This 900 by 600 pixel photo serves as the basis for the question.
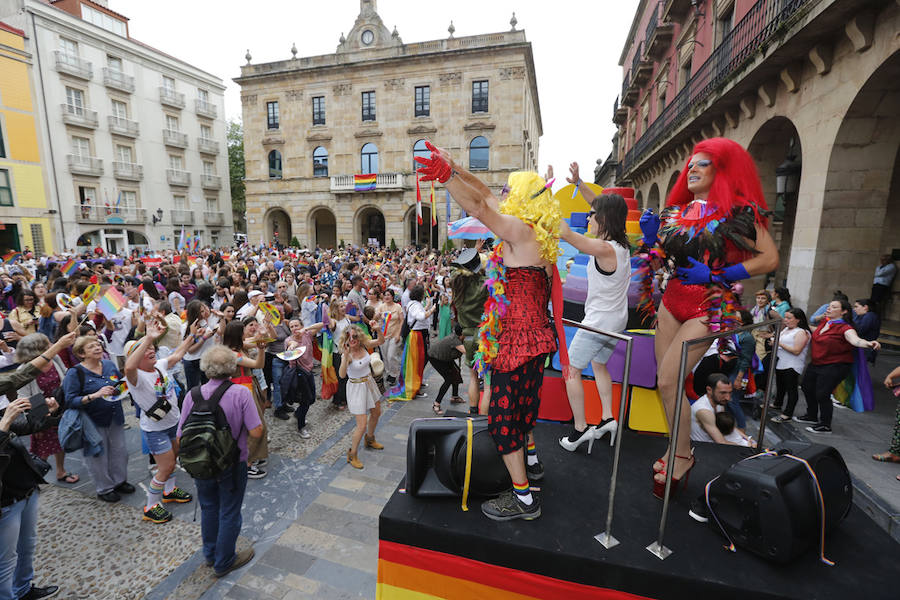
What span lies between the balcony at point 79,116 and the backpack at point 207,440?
1241 inches

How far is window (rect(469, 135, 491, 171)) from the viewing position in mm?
27203

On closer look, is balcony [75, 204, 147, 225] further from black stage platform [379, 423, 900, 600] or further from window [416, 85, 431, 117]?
black stage platform [379, 423, 900, 600]

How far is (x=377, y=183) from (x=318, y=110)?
748 centimetres

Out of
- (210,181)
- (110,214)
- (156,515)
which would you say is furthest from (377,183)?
(156,515)

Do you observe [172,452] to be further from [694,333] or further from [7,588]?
[694,333]

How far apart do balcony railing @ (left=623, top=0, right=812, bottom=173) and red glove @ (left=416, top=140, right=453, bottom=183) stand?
727cm

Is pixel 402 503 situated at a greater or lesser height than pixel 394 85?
lesser

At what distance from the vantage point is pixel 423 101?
1106 inches

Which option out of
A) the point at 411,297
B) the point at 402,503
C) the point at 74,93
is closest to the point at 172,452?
the point at 402,503

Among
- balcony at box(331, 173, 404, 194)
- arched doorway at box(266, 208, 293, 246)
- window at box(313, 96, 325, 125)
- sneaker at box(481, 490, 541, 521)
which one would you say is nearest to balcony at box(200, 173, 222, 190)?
arched doorway at box(266, 208, 293, 246)

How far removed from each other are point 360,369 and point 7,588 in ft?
10.0

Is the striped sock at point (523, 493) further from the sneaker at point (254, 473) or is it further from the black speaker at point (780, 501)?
the sneaker at point (254, 473)

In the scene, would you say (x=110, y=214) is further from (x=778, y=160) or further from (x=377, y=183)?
(x=778, y=160)

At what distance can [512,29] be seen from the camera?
25.7 metres
